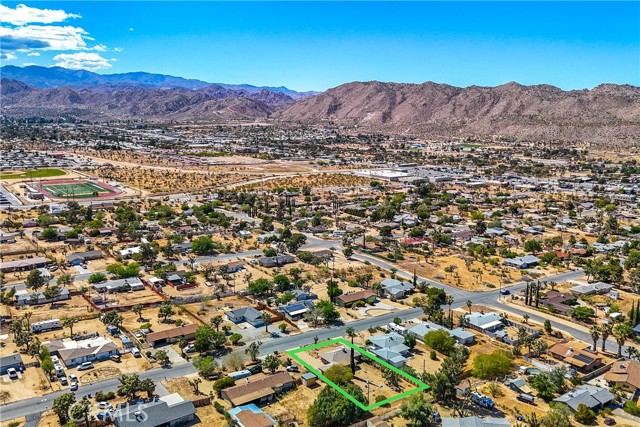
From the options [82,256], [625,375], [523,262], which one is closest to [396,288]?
[523,262]

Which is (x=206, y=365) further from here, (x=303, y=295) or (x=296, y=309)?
(x=303, y=295)

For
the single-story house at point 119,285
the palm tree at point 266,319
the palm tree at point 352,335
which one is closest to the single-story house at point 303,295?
the palm tree at point 266,319

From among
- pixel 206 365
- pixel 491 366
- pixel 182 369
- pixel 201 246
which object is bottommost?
pixel 182 369

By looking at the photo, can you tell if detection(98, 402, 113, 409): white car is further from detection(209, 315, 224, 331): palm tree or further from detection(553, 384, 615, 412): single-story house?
detection(553, 384, 615, 412): single-story house

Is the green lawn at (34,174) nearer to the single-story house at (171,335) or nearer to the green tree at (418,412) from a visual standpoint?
the single-story house at (171,335)

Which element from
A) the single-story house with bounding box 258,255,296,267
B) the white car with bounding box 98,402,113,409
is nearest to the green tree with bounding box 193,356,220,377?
the white car with bounding box 98,402,113,409

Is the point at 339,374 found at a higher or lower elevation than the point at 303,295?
higher

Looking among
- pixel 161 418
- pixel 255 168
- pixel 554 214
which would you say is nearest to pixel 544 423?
pixel 161 418
